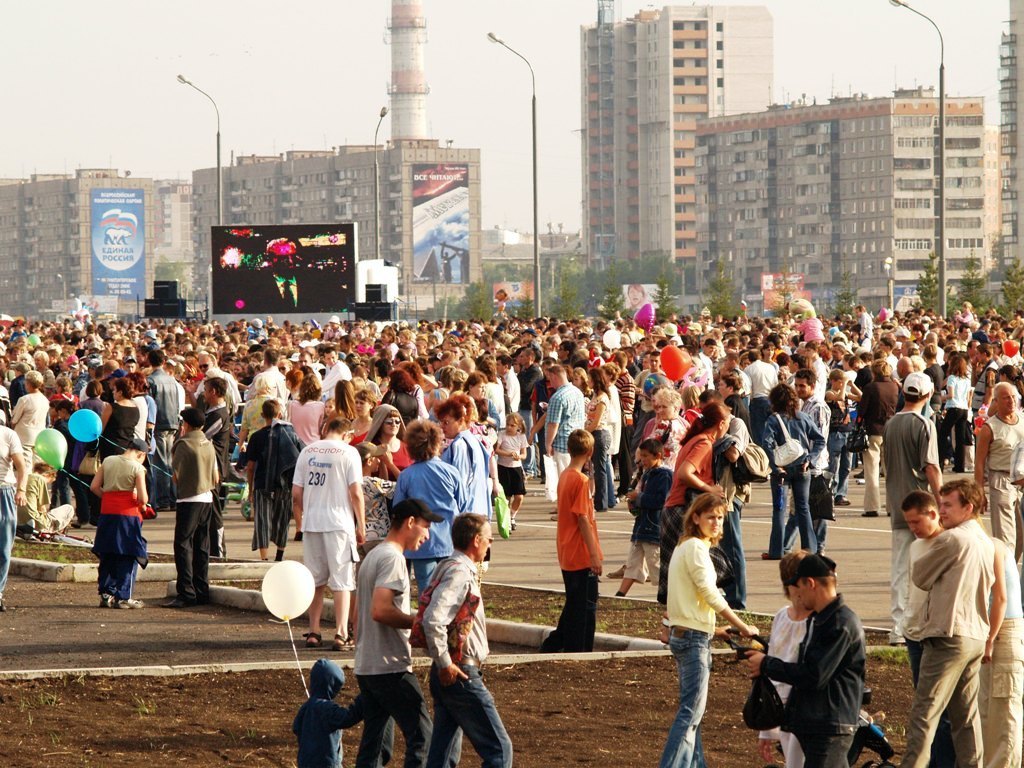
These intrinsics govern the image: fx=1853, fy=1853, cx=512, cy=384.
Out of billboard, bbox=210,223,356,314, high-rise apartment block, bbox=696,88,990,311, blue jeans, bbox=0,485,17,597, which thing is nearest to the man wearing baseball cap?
blue jeans, bbox=0,485,17,597

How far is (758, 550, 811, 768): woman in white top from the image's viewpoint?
24.8 feet

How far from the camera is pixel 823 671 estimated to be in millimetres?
7348

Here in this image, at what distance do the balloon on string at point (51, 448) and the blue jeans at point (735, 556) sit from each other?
695cm

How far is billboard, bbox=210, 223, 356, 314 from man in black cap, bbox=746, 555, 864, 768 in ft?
156

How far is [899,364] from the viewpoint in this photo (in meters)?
21.6

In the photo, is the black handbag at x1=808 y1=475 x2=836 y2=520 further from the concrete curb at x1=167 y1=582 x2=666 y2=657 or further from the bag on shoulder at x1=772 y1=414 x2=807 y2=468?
the concrete curb at x1=167 y1=582 x2=666 y2=657

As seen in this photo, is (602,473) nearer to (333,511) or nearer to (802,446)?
(802,446)

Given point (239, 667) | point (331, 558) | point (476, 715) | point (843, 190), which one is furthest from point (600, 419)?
point (843, 190)

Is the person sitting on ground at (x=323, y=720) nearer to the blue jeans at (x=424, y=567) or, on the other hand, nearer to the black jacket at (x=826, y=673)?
the black jacket at (x=826, y=673)

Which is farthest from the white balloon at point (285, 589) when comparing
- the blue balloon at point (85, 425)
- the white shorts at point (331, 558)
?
the blue balloon at point (85, 425)

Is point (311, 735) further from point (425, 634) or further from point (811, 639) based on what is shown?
point (811, 639)

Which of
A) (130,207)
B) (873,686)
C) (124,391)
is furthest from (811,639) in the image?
(130,207)

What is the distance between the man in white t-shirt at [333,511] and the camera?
39.5 ft

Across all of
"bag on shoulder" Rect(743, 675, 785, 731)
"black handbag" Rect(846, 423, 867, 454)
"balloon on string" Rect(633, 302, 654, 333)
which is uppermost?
"balloon on string" Rect(633, 302, 654, 333)
